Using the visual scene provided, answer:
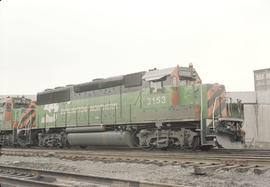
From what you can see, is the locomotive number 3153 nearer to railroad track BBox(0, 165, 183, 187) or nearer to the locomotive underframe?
the locomotive underframe

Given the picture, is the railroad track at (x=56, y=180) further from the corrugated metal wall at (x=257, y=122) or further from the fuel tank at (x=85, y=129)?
the corrugated metal wall at (x=257, y=122)

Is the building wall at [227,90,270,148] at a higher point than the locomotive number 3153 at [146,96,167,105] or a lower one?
lower

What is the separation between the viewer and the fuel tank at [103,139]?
11891 millimetres

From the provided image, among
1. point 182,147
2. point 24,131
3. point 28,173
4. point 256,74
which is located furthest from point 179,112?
point 256,74

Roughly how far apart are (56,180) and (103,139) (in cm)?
691

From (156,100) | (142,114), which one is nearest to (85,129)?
(142,114)

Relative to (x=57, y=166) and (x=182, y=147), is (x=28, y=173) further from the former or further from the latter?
(x=182, y=147)

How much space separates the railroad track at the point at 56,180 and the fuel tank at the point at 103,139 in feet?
18.4

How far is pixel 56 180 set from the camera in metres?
5.68

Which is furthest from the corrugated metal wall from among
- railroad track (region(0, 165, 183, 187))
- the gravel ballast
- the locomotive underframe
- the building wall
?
railroad track (region(0, 165, 183, 187))

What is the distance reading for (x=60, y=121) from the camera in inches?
586

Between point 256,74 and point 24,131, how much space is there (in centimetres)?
7267

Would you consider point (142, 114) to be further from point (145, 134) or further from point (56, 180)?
point (56, 180)

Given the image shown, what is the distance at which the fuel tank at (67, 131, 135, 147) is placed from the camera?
11891 millimetres
